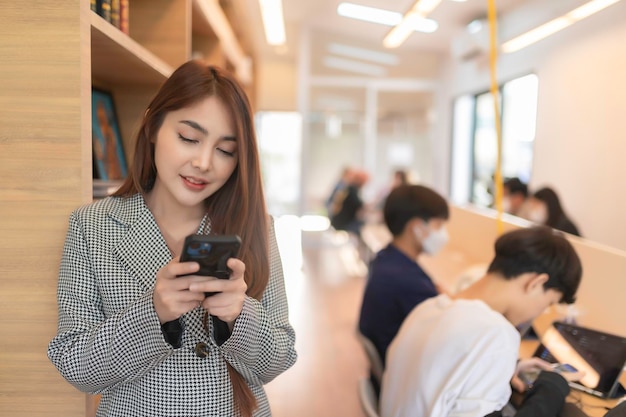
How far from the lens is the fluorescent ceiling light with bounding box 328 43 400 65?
28.0 feet

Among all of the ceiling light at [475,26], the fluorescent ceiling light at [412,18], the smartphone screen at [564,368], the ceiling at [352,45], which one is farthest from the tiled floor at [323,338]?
the ceiling light at [475,26]

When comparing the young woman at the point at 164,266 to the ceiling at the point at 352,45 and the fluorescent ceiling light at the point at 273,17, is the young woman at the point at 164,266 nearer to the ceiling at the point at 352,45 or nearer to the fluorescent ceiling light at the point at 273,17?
the fluorescent ceiling light at the point at 273,17

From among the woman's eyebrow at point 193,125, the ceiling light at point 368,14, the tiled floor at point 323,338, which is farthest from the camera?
the ceiling light at point 368,14

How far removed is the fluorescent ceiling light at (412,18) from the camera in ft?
14.4

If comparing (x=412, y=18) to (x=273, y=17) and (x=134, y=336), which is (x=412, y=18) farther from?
(x=134, y=336)

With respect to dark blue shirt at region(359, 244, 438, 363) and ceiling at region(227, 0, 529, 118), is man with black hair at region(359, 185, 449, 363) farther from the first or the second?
ceiling at region(227, 0, 529, 118)

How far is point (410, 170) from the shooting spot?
8742 mm

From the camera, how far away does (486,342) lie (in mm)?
1501

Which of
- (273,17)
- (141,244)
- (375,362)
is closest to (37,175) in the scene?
(141,244)

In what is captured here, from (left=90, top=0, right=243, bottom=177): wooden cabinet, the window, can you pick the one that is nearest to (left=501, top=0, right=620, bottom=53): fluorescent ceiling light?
the window

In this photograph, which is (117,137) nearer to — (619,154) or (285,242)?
(619,154)

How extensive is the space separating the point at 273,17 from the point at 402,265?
3182 mm

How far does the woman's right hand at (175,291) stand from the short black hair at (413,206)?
1886 mm

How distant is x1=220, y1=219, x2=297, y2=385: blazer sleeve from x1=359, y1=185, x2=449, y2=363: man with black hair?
120 centimetres
